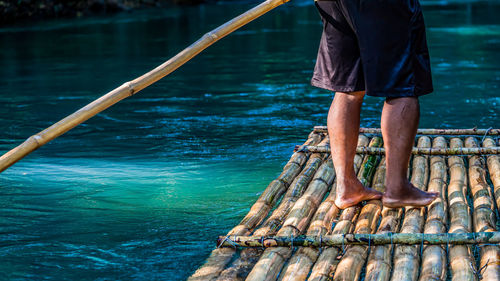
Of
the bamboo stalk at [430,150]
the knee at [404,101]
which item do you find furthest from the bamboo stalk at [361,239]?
the bamboo stalk at [430,150]

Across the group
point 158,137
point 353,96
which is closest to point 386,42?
point 353,96

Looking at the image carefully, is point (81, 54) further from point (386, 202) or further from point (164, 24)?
point (386, 202)

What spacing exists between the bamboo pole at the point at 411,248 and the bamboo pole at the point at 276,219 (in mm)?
514

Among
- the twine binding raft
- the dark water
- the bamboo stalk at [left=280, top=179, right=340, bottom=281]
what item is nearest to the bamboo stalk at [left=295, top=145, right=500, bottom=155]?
the twine binding raft

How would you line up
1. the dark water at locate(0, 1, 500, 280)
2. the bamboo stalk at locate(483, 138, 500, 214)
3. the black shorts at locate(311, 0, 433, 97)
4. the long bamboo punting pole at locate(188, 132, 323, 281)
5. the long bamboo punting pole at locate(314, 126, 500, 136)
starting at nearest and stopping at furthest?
the long bamboo punting pole at locate(188, 132, 323, 281), the black shorts at locate(311, 0, 433, 97), the dark water at locate(0, 1, 500, 280), the bamboo stalk at locate(483, 138, 500, 214), the long bamboo punting pole at locate(314, 126, 500, 136)

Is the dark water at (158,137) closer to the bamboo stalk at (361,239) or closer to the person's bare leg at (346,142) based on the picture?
the bamboo stalk at (361,239)

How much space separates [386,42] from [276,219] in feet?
2.86

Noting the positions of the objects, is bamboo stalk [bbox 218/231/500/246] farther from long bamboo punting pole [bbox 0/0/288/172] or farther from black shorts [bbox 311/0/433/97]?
long bamboo punting pole [bbox 0/0/288/172]

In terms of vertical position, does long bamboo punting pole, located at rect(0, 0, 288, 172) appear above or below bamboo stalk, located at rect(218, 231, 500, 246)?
above

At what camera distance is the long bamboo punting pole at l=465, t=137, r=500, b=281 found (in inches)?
84.2

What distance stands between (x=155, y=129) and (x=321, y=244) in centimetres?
302

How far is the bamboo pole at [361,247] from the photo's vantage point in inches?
86.2

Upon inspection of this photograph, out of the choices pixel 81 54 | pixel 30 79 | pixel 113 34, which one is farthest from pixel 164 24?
pixel 30 79

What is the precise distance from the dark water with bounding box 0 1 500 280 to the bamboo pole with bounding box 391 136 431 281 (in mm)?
806
